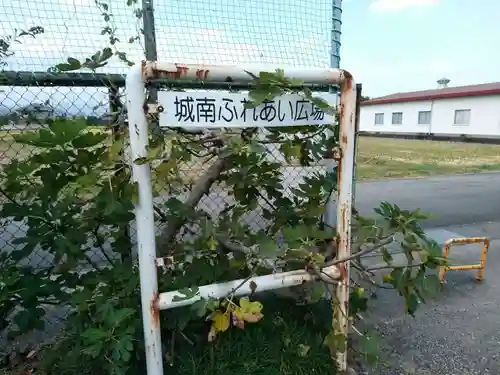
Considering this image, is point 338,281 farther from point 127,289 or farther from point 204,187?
point 127,289

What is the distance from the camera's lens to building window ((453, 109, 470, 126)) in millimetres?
21281

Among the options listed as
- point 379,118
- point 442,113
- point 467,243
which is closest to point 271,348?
point 467,243

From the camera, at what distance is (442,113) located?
23000 mm

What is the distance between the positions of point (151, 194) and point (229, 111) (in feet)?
Answer: 1.46

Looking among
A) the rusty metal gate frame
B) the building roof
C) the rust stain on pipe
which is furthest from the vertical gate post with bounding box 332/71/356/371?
the building roof

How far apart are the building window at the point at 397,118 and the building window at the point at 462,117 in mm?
4695

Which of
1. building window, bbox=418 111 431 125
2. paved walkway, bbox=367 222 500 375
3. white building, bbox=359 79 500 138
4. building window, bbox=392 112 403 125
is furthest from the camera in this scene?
building window, bbox=392 112 403 125

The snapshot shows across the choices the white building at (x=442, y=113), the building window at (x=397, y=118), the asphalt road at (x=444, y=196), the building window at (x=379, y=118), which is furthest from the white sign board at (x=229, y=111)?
the building window at (x=379, y=118)

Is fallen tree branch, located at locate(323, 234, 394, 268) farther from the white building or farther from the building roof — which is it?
the building roof

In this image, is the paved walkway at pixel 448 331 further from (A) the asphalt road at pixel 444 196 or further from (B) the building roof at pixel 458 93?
(B) the building roof at pixel 458 93

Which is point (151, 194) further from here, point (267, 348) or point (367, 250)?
point (267, 348)

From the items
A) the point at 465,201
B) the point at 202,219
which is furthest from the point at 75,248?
the point at 465,201

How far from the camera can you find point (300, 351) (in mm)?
1978

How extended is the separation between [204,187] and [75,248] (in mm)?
659
